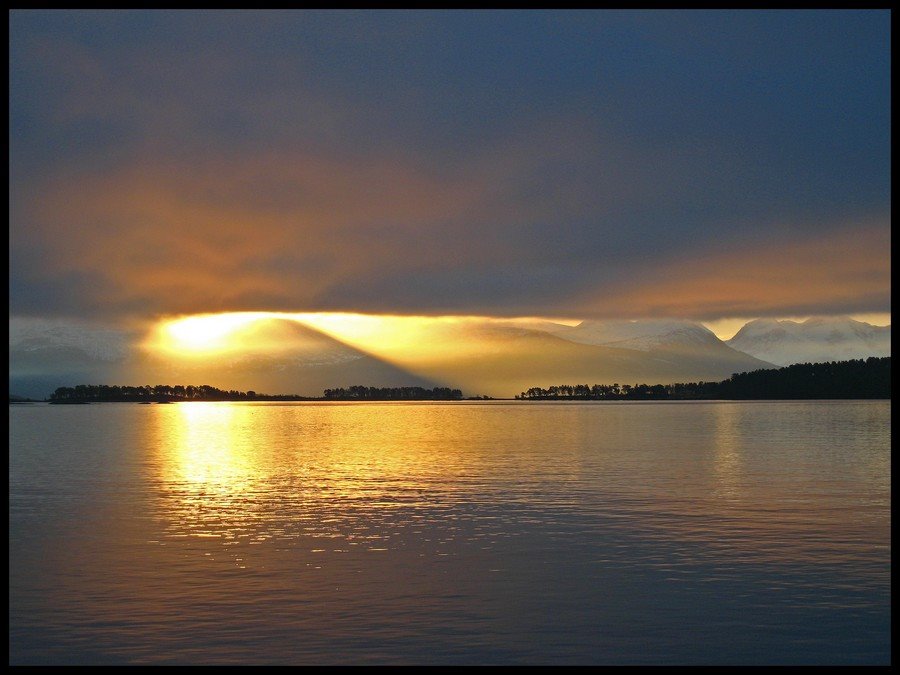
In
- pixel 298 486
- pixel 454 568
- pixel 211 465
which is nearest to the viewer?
pixel 454 568

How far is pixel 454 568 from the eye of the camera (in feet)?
114

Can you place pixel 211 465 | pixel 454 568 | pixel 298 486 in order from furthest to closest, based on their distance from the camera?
1. pixel 211 465
2. pixel 298 486
3. pixel 454 568

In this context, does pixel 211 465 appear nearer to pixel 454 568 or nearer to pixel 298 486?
pixel 298 486

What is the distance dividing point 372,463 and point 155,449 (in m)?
39.0

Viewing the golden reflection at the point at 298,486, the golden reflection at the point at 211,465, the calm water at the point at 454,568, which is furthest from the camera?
the golden reflection at the point at 211,465

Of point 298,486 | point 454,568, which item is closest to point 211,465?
point 298,486

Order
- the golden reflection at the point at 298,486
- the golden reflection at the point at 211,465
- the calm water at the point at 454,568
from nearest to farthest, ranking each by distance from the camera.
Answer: the calm water at the point at 454,568
the golden reflection at the point at 298,486
the golden reflection at the point at 211,465

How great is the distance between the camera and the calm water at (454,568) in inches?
997

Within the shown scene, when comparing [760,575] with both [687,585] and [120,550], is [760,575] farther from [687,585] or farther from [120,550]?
[120,550]

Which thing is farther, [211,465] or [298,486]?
[211,465]
